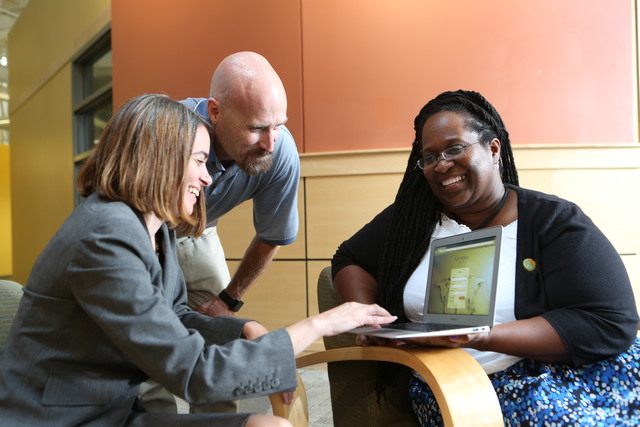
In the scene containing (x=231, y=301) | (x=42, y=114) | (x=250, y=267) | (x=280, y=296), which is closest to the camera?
(x=231, y=301)

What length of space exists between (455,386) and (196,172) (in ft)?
2.45

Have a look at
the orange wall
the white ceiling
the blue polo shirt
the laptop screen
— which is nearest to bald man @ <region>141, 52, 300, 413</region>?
the blue polo shirt

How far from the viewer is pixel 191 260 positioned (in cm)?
244

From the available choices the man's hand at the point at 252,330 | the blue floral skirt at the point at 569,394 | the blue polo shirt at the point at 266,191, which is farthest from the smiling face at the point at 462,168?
the man's hand at the point at 252,330

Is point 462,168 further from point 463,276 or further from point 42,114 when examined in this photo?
point 42,114

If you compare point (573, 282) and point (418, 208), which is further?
point (418, 208)

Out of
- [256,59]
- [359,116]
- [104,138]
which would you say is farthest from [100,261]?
[359,116]

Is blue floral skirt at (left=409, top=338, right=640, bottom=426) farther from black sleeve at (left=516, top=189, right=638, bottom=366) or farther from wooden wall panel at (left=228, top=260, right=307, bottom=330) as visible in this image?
wooden wall panel at (left=228, top=260, right=307, bottom=330)

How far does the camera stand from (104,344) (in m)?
1.16

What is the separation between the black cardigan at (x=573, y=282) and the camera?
58.3 inches

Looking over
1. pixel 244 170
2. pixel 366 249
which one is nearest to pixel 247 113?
pixel 244 170

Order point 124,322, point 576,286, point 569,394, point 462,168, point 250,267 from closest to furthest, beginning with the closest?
1. point 124,322
2. point 569,394
3. point 576,286
4. point 462,168
5. point 250,267

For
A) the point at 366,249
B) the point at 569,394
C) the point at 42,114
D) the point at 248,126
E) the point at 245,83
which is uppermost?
the point at 42,114

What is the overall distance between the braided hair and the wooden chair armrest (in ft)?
1.48
